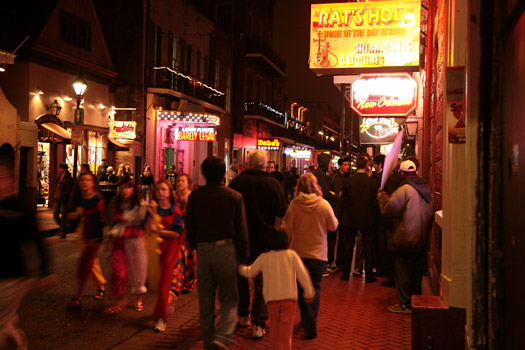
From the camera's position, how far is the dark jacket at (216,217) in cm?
493

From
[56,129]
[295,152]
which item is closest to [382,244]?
[56,129]

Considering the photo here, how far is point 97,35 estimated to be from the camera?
2219 cm

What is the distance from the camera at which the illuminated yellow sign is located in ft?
33.8

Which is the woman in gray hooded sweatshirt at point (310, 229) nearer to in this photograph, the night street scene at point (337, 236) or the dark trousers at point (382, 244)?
the night street scene at point (337, 236)

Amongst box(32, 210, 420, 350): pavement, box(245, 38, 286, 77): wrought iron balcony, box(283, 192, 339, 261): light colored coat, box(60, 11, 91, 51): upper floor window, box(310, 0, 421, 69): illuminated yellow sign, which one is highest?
box(245, 38, 286, 77): wrought iron balcony

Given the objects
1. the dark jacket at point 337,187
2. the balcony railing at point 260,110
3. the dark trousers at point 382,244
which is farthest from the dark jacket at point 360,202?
the balcony railing at point 260,110

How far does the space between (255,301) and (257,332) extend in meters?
0.31

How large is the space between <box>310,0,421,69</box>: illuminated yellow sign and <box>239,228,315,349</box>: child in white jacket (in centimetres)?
650

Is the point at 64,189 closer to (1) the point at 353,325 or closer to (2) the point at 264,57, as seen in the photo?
(1) the point at 353,325

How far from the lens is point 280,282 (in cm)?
465

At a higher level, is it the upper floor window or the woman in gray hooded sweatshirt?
the upper floor window

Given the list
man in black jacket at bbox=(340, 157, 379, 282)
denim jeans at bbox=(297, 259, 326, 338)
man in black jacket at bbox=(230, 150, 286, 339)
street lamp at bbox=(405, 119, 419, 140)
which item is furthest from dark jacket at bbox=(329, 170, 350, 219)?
street lamp at bbox=(405, 119, 419, 140)

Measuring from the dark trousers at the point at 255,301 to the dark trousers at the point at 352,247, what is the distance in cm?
297

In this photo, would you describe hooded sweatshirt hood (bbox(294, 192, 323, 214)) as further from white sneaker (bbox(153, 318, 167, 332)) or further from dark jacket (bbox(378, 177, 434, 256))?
white sneaker (bbox(153, 318, 167, 332))
